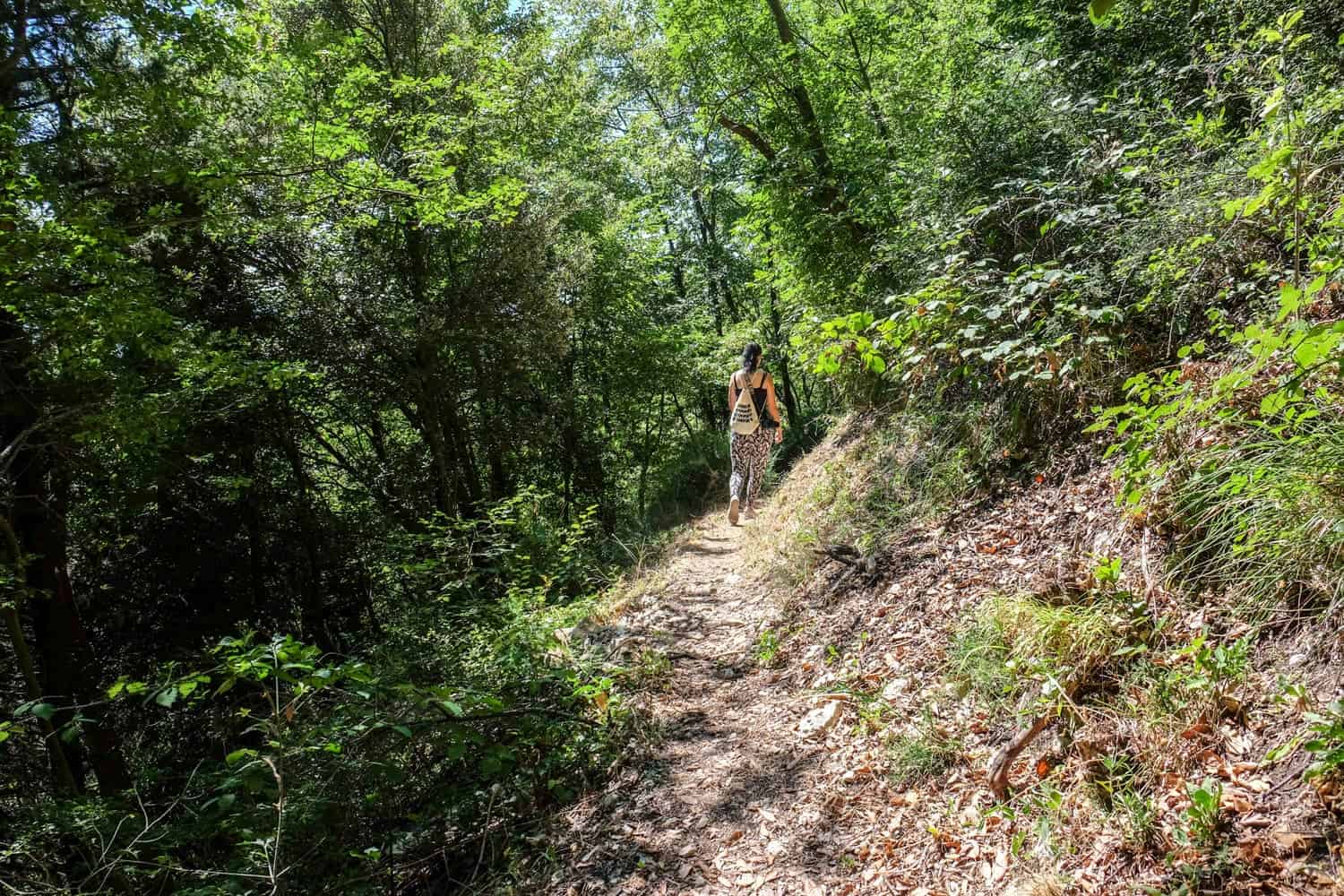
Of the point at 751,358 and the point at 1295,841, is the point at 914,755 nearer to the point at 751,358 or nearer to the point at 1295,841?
the point at 1295,841

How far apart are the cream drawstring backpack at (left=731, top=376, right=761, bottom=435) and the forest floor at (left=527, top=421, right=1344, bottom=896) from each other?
2145 mm

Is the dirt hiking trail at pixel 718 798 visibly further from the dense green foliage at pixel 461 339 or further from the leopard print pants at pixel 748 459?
the leopard print pants at pixel 748 459

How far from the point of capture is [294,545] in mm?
11578

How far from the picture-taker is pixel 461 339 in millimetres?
11969

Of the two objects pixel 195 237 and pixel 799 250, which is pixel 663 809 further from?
pixel 195 237

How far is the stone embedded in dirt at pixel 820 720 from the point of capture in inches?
142

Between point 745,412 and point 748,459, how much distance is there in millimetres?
690

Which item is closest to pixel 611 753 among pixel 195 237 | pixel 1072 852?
pixel 1072 852

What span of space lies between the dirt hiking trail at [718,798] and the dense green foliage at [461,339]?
46cm

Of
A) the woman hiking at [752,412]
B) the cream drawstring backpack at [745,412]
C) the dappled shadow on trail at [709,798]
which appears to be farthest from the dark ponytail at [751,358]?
the dappled shadow on trail at [709,798]

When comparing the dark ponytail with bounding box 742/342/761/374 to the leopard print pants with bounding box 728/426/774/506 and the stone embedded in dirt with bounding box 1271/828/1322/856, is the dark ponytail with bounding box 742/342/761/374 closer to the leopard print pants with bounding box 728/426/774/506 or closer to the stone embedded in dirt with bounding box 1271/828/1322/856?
the leopard print pants with bounding box 728/426/774/506

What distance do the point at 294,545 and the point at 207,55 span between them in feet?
26.3

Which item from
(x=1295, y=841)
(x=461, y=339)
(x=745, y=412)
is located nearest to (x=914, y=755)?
(x=1295, y=841)

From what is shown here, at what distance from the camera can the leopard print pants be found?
7426 mm
